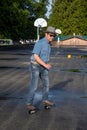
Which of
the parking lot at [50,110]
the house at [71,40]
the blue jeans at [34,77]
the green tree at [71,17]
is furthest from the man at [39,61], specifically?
the green tree at [71,17]

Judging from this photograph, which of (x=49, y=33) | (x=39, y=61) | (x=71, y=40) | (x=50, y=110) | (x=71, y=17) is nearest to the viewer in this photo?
(x=39, y=61)

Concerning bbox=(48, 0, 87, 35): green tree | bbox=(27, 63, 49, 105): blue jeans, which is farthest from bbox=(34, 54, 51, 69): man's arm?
bbox=(48, 0, 87, 35): green tree

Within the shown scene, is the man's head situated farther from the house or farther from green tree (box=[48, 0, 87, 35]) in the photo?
green tree (box=[48, 0, 87, 35])

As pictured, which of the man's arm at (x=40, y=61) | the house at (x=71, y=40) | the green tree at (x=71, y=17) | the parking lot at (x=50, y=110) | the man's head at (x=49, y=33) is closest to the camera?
the parking lot at (x=50, y=110)

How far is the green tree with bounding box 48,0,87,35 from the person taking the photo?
125 m

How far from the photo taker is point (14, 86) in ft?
48.5

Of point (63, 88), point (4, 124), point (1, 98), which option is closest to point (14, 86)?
point (63, 88)

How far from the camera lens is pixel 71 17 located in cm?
12519

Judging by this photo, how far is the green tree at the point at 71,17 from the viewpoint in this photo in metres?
125

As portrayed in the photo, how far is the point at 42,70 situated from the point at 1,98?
223 centimetres

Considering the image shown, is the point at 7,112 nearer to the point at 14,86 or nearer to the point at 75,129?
the point at 75,129

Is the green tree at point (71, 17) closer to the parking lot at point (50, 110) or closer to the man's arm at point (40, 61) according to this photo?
the parking lot at point (50, 110)

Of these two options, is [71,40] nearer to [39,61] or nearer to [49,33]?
[49,33]

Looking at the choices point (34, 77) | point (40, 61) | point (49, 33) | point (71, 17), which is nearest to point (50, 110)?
point (34, 77)
